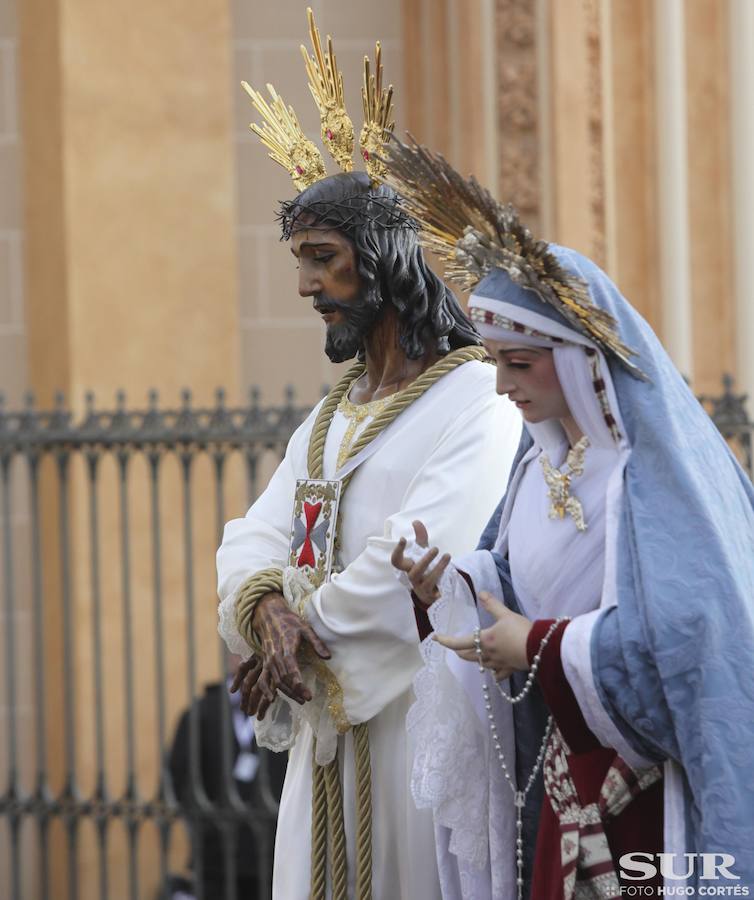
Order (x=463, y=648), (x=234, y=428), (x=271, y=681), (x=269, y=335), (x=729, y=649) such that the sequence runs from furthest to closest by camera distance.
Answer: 1. (x=269, y=335)
2. (x=234, y=428)
3. (x=271, y=681)
4. (x=463, y=648)
5. (x=729, y=649)

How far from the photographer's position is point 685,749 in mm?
2908

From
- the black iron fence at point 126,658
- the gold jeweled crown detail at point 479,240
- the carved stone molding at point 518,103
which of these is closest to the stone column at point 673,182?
the carved stone molding at point 518,103

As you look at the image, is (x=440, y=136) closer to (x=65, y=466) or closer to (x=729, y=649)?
(x=65, y=466)

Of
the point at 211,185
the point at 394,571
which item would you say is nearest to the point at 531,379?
the point at 394,571

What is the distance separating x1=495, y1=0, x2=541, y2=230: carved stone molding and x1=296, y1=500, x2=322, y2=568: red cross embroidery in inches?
165

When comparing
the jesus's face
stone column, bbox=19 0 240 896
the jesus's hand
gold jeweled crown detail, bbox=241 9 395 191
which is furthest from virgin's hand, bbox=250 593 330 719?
stone column, bbox=19 0 240 896

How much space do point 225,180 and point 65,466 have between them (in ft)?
5.72

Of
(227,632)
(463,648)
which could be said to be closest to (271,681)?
(227,632)

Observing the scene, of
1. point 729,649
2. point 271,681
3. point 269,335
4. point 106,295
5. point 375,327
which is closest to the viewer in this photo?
point 729,649

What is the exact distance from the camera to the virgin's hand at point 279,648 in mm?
3537

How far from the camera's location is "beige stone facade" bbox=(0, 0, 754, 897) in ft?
25.4

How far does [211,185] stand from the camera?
8078mm

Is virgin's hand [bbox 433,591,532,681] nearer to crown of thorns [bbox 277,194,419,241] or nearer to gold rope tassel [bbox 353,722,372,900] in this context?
gold rope tassel [bbox 353,722,372,900]

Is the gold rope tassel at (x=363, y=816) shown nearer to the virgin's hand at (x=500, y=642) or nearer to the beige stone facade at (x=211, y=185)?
the virgin's hand at (x=500, y=642)
